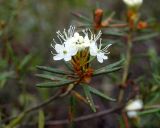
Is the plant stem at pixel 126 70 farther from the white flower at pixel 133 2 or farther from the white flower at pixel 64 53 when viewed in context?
the white flower at pixel 64 53

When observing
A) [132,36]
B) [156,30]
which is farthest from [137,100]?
[156,30]

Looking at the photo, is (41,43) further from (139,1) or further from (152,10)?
(139,1)

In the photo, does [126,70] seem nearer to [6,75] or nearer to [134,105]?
[134,105]

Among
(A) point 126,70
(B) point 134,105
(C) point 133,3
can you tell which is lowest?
(B) point 134,105

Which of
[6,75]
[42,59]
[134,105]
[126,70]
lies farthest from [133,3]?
[42,59]

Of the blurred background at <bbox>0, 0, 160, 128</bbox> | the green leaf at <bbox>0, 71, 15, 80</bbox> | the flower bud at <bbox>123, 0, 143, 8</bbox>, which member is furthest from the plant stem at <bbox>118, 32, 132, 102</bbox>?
the green leaf at <bbox>0, 71, 15, 80</bbox>

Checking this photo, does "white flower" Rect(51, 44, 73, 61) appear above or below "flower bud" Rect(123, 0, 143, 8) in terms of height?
below

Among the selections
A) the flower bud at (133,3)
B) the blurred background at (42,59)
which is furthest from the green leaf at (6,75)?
the flower bud at (133,3)

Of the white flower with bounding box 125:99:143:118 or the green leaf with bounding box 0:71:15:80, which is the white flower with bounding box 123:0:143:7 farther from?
the green leaf with bounding box 0:71:15:80
